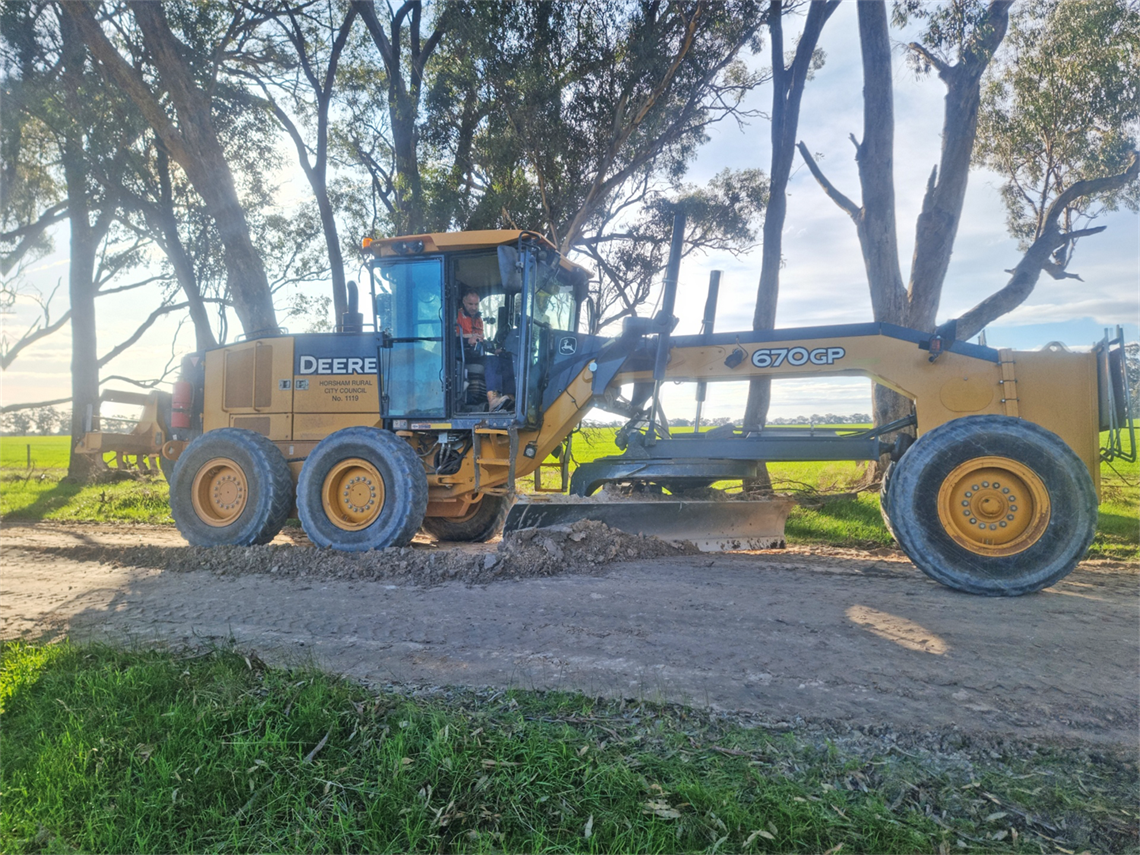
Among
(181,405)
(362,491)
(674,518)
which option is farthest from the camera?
(181,405)

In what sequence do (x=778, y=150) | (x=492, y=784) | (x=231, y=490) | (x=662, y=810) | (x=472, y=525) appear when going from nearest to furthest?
1. (x=662, y=810)
2. (x=492, y=784)
3. (x=231, y=490)
4. (x=472, y=525)
5. (x=778, y=150)

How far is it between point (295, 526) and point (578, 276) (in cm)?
541

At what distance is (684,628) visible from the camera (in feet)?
14.7

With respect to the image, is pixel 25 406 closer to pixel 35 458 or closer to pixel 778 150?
pixel 35 458

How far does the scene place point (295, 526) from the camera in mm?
10273

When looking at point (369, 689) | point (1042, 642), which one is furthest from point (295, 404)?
point (1042, 642)

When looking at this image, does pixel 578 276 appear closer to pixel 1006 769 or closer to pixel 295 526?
pixel 295 526

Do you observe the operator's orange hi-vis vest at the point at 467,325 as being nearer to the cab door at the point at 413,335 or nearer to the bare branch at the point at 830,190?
the cab door at the point at 413,335

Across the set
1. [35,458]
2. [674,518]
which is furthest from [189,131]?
[35,458]

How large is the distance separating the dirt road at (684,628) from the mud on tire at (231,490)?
0.75 metres

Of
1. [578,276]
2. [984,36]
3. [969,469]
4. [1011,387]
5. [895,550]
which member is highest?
[984,36]

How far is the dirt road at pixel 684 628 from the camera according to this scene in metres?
3.36

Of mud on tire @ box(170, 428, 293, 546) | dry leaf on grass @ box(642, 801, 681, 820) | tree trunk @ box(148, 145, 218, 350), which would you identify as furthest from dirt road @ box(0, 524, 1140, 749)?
tree trunk @ box(148, 145, 218, 350)

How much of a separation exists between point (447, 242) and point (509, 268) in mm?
907
